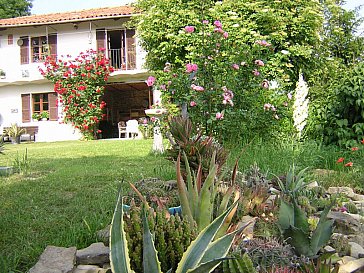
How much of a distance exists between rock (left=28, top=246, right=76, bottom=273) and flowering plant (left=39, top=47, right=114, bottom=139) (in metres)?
15.3

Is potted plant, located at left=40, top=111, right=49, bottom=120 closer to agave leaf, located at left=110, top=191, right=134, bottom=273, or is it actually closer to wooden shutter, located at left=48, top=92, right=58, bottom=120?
wooden shutter, located at left=48, top=92, right=58, bottom=120

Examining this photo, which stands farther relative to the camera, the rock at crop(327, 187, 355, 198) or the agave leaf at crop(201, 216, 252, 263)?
the rock at crop(327, 187, 355, 198)

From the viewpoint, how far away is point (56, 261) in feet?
6.46

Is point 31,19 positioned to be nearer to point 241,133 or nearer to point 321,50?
point 321,50

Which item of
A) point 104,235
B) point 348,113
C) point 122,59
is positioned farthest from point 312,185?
point 122,59

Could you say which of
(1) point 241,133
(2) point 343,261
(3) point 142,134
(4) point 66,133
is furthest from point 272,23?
(4) point 66,133

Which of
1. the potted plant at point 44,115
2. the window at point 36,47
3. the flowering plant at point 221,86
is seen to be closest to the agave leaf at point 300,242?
the flowering plant at point 221,86

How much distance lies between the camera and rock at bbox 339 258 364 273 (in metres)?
1.93

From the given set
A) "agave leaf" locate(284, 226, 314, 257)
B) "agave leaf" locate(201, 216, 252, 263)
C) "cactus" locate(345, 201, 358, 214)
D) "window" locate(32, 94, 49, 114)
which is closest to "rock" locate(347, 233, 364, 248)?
"agave leaf" locate(284, 226, 314, 257)

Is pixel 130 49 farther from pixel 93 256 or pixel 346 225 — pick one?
pixel 93 256

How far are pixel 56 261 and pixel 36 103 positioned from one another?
767 inches

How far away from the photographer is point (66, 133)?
18328 millimetres

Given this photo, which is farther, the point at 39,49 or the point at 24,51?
the point at 24,51

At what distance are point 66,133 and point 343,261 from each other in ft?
57.8
